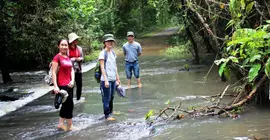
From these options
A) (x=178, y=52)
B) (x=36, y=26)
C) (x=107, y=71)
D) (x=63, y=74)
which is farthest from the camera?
(x=178, y=52)

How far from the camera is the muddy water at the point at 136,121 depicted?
21.5 ft

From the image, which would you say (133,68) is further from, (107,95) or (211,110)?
(211,110)

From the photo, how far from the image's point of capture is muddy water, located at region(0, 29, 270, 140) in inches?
259

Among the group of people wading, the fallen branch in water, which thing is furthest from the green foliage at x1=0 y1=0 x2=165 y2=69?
the fallen branch in water

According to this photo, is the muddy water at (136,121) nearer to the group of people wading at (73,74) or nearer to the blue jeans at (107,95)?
the blue jeans at (107,95)

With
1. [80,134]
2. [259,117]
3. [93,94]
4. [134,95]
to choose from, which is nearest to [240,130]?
[259,117]

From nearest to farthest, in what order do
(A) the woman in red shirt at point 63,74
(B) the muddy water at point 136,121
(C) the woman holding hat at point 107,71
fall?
(B) the muddy water at point 136,121 < (A) the woman in red shirt at point 63,74 < (C) the woman holding hat at point 107,71

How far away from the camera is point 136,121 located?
7.71 metres

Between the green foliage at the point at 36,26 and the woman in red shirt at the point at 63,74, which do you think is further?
the green foliage at the point at 36,26

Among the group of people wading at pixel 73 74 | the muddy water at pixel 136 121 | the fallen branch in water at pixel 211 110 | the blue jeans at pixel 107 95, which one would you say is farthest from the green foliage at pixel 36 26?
the fallen branch in water at pixel 211 110

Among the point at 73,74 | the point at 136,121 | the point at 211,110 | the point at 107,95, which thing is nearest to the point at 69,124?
the point at 73,74

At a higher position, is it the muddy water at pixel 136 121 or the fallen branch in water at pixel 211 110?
the fallen branch in water at pixel 211 110

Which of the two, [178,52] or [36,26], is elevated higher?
[36,26]

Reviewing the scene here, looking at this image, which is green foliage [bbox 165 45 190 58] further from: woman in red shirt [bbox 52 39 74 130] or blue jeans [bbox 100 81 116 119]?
woman in red shirt [bbox 52 39 74 130]
